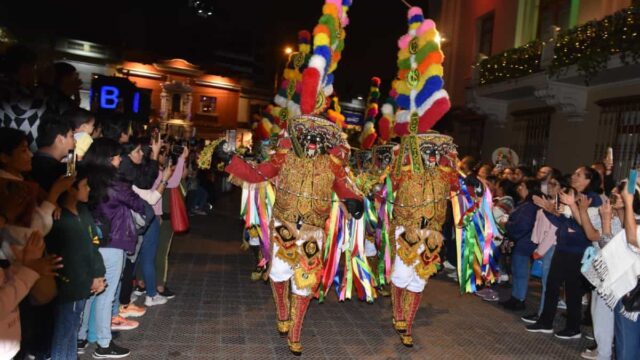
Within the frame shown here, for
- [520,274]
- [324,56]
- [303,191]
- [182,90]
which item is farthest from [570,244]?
[182,90]

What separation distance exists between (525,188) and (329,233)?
9.60 ft

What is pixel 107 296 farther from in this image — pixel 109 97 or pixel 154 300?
pixel 109 97

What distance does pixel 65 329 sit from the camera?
2.96 m

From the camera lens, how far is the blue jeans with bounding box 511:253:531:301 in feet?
19.1

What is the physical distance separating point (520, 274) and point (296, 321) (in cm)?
325

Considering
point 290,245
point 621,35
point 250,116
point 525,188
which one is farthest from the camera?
point 250,116

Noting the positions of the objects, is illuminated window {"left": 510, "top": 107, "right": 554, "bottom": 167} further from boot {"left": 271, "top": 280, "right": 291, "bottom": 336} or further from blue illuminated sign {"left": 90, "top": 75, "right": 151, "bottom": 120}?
blue illuminated sign {"left": 90, "top": 75, "right": 151, "bottom": 120}

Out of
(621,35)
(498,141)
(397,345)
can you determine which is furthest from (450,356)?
(498,141)

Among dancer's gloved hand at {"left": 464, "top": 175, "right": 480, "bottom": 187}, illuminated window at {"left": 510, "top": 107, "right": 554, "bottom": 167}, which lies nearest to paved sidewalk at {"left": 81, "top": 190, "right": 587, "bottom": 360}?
dancer's gloved hand at {"left": 464, "top": 175, "right": 480, "bottom": 187}

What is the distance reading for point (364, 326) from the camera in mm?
4906

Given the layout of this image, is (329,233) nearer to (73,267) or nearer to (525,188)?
(73,267)

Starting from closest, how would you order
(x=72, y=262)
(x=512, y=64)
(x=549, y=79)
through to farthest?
(x=72, y=262), (x=549, y=79), (x=512, y=64)

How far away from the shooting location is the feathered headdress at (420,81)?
4.59 m

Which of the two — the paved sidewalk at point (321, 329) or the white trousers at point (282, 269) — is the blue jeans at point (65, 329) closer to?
the paved sidewalk at point (321, 329)
